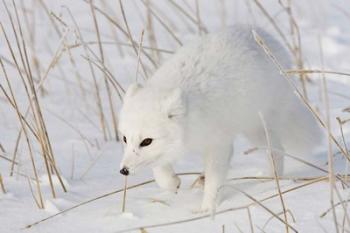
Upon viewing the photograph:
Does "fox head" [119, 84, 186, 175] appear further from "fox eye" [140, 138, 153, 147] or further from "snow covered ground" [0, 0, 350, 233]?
"snow covered ground" [0, 0, 350, 233]

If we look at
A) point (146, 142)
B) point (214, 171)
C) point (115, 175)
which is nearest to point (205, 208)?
point (214, 171)

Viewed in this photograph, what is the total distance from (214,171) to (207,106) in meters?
0.24

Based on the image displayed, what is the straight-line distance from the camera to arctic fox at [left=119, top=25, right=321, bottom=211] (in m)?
2.54

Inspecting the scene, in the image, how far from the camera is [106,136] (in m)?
3.47

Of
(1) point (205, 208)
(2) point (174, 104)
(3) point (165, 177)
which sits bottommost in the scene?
(1) point (205, 208)

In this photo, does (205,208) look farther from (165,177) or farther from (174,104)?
(174,104)

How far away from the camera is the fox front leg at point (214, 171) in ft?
8.60

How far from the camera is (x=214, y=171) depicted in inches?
105

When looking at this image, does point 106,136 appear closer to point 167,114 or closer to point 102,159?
point 102,159

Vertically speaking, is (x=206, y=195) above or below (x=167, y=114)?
below

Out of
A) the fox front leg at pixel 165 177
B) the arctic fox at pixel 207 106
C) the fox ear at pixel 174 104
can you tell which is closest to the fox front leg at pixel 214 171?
the arctic fox at pixel 207 106

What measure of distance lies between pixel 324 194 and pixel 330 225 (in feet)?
0.94

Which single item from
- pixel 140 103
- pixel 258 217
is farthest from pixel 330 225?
pixel 140 103

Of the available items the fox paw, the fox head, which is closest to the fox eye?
the fox head
